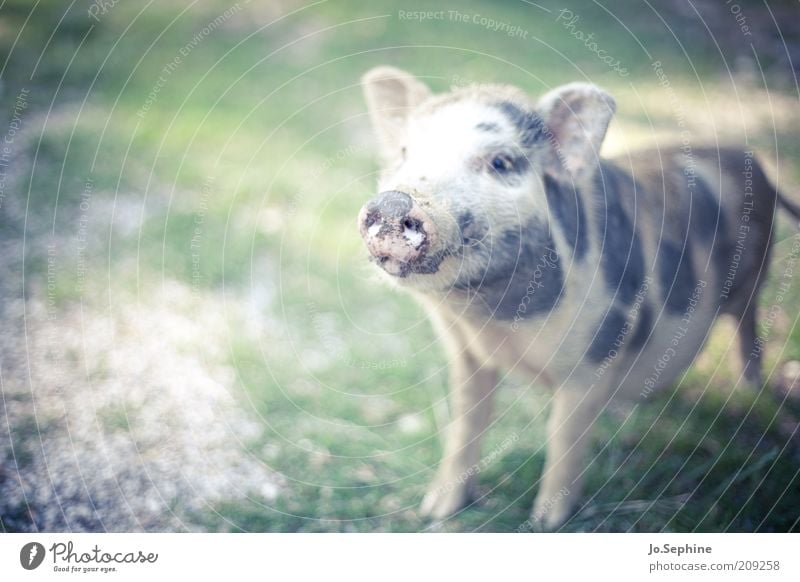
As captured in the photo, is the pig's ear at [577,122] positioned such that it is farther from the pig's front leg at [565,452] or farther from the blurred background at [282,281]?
the blurred background at [282,281]

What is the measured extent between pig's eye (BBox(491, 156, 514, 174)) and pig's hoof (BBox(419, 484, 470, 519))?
1056mm

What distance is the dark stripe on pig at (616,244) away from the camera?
6.98ft

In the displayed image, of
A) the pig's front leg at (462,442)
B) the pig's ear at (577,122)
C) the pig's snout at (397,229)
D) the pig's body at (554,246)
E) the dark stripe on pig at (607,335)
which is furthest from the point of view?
the pig's front leg at (462,442)

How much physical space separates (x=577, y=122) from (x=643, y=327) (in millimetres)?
643

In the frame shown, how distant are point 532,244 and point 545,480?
81 cm

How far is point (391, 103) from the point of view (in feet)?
7.50

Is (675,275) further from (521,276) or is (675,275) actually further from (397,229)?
(397,229)

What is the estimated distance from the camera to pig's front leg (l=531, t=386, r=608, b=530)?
7.21 ft

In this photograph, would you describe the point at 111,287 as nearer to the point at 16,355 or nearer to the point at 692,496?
the point at 16,355

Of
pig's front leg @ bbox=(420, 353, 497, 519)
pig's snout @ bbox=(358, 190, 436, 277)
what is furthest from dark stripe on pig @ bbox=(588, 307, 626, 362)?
pig's snout @ bbox=(358, 190, 436, 277)

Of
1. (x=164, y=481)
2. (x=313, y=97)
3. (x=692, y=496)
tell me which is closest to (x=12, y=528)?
(x=164, y=481)

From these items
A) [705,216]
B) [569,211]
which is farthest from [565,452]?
[705,216]

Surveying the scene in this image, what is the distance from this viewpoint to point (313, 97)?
177 inches
